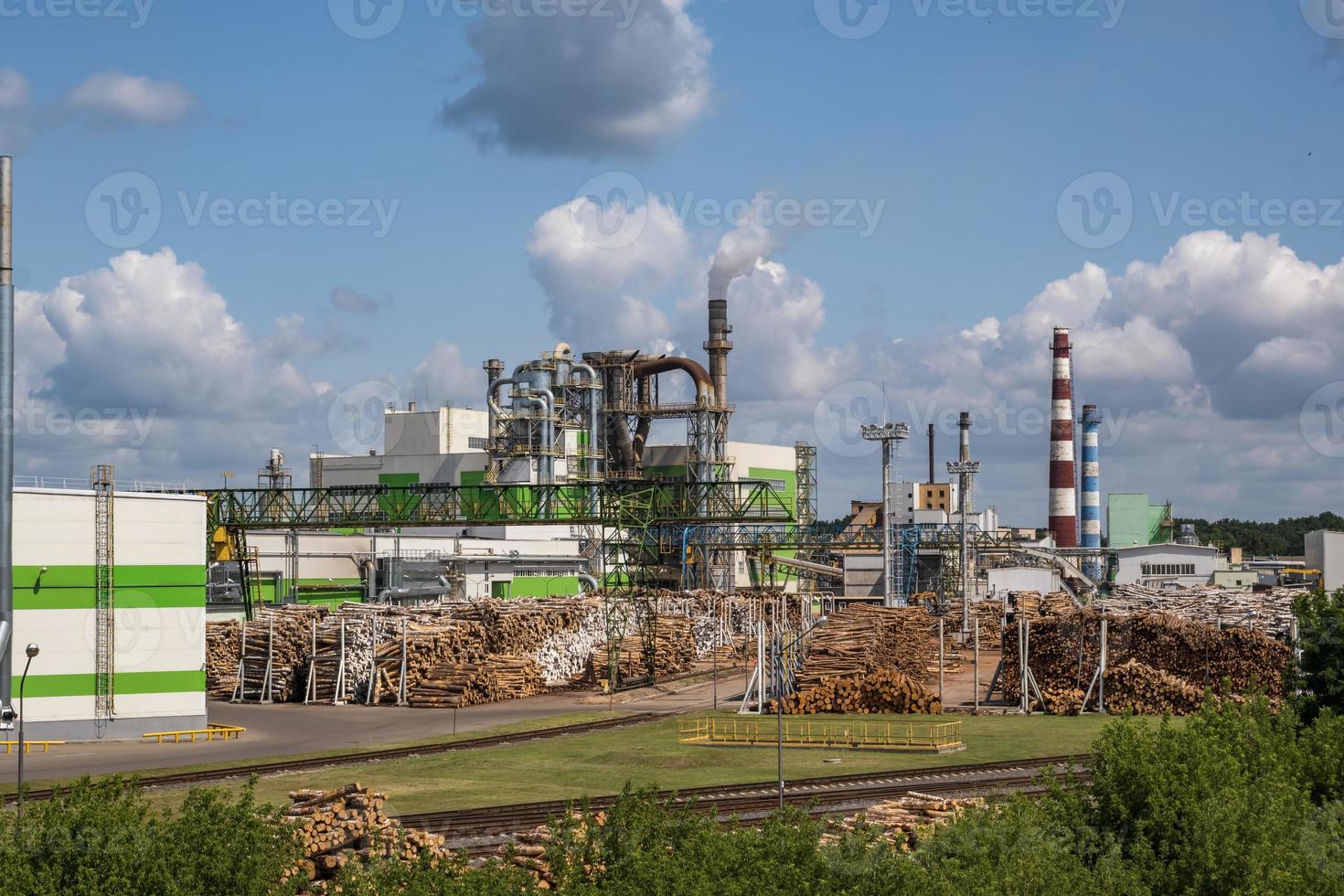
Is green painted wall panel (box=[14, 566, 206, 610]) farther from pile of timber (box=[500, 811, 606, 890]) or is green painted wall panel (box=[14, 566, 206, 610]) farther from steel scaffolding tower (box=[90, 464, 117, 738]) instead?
pile of timber (box=[500, 811, 606, 890])

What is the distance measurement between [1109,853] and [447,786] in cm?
1714

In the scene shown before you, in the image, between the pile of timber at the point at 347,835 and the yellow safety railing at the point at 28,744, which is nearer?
the pile of timber at the point at 347,835

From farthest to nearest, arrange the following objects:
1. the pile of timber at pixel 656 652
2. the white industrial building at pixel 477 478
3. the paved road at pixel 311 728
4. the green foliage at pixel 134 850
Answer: the white industrial building at pixel 477 478
the pile of timber at pixel 656 652
the paved road at pixel 311 728
the green foliage at pixel 134 850

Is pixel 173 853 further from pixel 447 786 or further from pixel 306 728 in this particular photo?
pixel 306 728

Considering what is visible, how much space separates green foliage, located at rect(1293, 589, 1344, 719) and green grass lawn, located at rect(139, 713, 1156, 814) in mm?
6131

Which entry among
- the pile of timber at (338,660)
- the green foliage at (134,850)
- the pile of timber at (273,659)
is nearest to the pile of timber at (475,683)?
the pile of timber at (338,660)

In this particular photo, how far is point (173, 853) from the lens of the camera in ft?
56.0

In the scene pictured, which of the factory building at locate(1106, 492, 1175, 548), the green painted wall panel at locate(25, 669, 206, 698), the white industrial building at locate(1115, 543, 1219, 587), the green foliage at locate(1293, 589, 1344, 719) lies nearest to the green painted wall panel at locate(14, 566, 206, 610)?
the green painted wall panel at locate(25, 669, 206, 698)

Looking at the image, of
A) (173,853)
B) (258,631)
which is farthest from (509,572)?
(173,853)

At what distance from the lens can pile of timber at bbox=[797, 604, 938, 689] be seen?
4925 centimetres

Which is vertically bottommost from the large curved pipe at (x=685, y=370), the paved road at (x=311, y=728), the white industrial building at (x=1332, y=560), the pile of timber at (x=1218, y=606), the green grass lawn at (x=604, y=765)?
the paved road at (x=311, y=728)

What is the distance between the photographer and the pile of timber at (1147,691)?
45.4 metres

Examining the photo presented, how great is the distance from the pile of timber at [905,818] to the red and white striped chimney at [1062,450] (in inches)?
3140

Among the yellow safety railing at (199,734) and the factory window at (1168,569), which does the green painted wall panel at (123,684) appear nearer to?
the yellow safety railing at (199,734)
